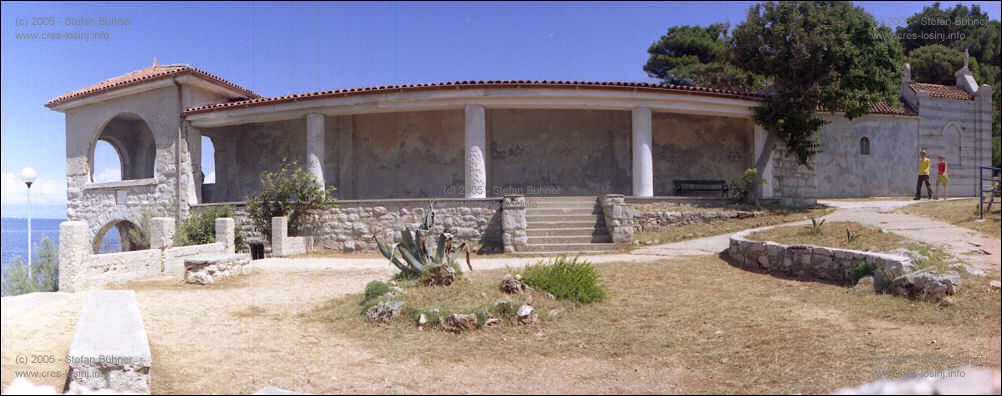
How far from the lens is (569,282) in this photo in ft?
23.0

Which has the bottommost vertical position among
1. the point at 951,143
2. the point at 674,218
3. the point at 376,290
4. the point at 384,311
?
the point at 384,311

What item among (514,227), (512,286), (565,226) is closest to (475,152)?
(514,227)

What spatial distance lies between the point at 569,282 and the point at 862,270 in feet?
13.9

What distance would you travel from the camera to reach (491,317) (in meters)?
6.03

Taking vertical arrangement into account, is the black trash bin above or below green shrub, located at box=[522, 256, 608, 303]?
below

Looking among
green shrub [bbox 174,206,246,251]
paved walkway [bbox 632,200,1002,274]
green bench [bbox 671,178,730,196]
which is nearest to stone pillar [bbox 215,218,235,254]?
green shrub [bbox 174,206,246,251]

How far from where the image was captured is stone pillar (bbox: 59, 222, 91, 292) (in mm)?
7957

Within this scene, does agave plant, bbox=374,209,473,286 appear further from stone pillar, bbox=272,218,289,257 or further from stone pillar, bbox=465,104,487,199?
stone pillar, bbox=272,218,289,257

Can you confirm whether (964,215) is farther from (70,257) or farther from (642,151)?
(70,257)

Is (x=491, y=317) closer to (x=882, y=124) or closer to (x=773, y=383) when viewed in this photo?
(x=773, y=383)

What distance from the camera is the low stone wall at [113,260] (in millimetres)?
7984

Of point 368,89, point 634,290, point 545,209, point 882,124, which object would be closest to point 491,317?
point 634,290

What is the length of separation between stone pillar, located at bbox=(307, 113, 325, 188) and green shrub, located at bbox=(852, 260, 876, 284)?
12.7m

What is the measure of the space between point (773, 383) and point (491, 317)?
2.98 m
